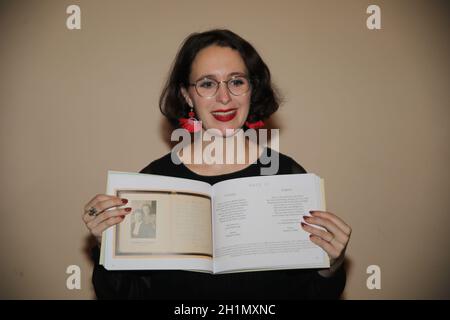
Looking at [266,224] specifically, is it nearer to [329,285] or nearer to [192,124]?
[329,285]

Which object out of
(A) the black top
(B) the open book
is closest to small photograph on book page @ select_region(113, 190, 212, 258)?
(B) the open book

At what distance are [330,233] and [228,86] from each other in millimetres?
582

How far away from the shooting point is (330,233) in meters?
1.24

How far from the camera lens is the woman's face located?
1.51 meters

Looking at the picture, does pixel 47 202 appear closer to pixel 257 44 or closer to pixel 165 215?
pixel 165 215

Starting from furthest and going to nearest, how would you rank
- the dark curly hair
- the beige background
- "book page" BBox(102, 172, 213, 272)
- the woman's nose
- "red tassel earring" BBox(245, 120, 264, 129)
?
the beige background < "red tassel earring" BBox(245, 120, 264, 129) < the dark curly hair < the woman's nose < "book page" BBox(102, 172, 213, 272)

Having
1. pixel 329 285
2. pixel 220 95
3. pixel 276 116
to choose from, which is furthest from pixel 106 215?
pixel 276 116

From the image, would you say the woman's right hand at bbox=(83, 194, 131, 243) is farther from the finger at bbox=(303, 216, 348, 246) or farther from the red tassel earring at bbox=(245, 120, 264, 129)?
the red tassel earring at bbox=(245, 120, 264, 129)

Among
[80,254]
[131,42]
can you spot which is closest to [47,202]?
[80,254]

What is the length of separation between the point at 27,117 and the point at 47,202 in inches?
15.6

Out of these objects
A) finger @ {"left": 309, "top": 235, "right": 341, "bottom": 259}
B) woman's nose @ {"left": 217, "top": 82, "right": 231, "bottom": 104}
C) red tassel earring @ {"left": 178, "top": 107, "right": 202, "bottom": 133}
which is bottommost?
finger @ {"left": 309, "top": 235, "right": 341, "bottom": 259}

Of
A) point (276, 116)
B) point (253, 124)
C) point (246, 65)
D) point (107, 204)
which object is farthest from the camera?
point (276, 116)

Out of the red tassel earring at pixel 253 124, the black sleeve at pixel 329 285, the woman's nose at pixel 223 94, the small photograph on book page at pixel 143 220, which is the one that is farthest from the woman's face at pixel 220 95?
the black sleeve at pixel 329 285

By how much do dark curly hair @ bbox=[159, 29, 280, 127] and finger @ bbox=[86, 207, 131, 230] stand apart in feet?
1.87
